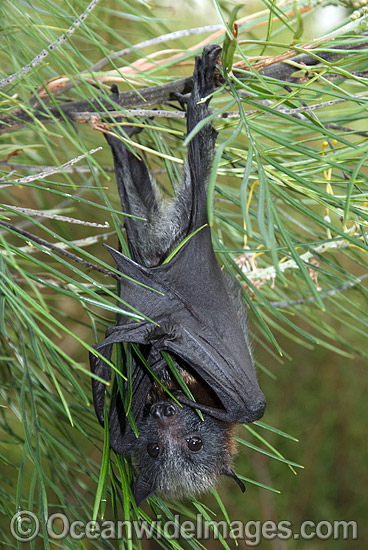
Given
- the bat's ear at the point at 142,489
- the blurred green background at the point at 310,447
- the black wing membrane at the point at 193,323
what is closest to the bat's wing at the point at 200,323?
the black wing membrane at the point at 193,323

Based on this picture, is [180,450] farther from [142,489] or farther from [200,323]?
[200,323]

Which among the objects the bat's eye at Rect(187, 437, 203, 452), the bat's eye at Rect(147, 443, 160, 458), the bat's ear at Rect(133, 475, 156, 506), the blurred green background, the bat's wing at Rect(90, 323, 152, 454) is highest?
the bat's wing at Rect(90, 323, 152, 454)

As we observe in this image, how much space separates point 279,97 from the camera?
0.62m

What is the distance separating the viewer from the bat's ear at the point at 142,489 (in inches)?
39.1

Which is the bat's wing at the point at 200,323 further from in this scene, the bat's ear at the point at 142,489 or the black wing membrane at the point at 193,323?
the bat's ear at the point at 142,489

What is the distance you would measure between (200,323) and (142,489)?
34 cm

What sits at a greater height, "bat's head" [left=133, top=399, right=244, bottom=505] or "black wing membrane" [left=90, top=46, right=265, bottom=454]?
"black wing membrane" [left=90, top=46, right=265, bottom=454]

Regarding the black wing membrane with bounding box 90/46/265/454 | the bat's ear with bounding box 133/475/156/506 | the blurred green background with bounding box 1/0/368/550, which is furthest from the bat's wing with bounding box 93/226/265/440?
the blurred green background with bounding box 1/0/368/550

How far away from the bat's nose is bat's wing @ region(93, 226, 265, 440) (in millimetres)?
177

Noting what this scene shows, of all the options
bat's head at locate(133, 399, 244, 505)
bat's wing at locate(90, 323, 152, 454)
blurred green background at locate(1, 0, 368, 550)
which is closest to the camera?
bat's wing at locate(90, 323, 152, 454)

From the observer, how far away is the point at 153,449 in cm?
120

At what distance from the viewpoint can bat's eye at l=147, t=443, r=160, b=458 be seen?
1.20 m

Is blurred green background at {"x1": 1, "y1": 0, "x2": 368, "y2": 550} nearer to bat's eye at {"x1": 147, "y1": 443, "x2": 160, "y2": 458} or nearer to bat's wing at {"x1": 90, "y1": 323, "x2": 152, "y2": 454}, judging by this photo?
bat's eye at {"x1": 147, "y1": 443, "x2": 160, "y2": 458}

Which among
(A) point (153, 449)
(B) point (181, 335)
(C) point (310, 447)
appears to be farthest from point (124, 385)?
(C) point (310, 447)
